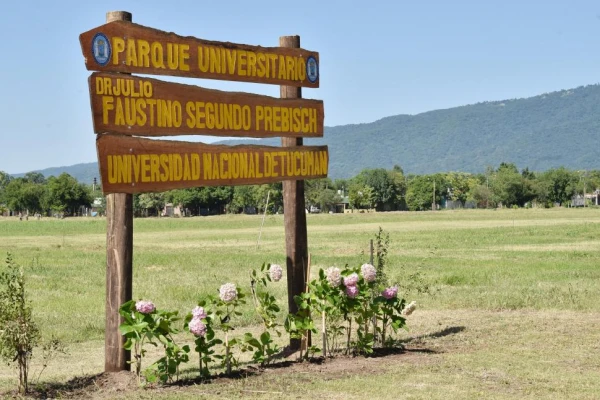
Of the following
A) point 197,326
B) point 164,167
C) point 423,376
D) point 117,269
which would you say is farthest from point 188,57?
point 423,376

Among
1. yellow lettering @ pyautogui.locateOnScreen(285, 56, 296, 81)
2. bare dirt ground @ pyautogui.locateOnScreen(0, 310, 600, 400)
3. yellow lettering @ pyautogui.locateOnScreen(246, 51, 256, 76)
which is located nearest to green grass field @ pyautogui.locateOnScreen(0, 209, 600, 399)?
bare dirt ground @ pyautogui.locateOnScreen(0, 310, 600, 400)

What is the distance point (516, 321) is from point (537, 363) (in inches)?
166

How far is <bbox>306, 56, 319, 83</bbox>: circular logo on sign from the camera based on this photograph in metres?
13.3

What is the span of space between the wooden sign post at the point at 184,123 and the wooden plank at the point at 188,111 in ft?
0.04

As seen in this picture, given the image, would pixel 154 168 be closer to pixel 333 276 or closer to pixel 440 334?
pixel 333 276

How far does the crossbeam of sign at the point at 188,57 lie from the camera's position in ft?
34.0

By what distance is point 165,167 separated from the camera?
10961 mm

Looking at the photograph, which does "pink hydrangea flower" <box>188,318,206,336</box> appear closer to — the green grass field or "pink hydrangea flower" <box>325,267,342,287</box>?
the green grass field

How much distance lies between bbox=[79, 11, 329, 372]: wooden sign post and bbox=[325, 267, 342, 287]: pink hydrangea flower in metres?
1.29

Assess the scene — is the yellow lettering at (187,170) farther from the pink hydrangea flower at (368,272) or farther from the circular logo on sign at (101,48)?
the pink hydrangea flower at (368,272)

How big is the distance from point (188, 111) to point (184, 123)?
163 mm

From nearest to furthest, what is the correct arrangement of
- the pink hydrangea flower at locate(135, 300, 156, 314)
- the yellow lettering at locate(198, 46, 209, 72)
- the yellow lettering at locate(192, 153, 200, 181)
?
the pink hydrangea flower at locate(135, 300, 156, 314)
the yellow lettering at locate(192, 153, 200, 181)
the yellow lettering at locate(198, 46, 209, 72)

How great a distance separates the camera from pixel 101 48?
33.9 feet

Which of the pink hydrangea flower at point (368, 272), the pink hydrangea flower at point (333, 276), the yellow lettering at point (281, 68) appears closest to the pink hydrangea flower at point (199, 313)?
the pink hydrangea flower at point (333, 276)
